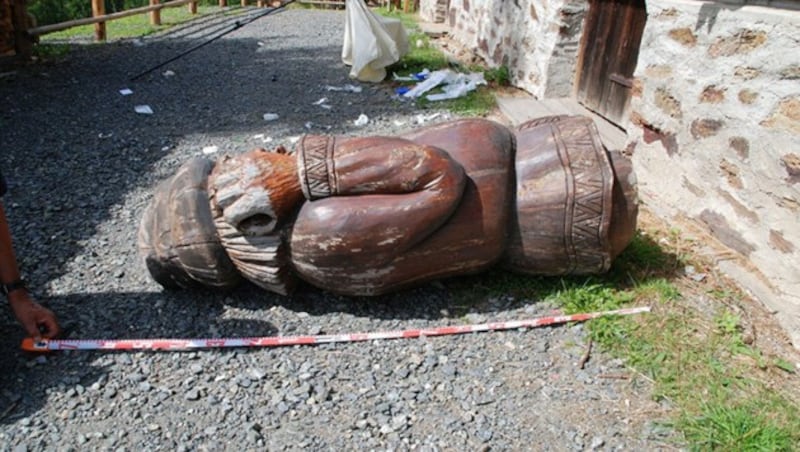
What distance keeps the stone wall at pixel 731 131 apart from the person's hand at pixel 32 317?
9.87 feet

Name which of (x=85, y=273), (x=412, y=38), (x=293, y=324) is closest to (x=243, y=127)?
(x=85, y=273)

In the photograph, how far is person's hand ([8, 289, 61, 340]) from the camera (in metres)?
2.39

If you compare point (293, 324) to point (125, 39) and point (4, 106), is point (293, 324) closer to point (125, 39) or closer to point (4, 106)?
point (4, 106)

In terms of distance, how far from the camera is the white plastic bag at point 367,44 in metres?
6.64

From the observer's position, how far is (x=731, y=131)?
2.93 m

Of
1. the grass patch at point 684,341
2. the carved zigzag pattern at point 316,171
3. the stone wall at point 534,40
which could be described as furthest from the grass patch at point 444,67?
the carved zigzag pattern at point 316,171

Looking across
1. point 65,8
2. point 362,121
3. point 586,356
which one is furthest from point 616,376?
point 65,8

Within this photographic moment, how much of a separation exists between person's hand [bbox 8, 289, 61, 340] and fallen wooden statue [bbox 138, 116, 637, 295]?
0.44 m

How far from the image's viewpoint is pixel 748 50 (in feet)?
9.20

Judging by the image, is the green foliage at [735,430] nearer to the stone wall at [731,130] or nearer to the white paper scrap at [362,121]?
the stone wall at [731,130]

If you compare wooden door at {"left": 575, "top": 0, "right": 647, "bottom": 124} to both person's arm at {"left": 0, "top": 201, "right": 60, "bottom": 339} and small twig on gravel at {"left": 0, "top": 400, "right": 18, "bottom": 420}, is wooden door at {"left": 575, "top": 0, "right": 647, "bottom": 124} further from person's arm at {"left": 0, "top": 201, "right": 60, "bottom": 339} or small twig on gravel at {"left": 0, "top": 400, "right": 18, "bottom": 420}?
small twig on gravel at {"left": 0, "top": 400, "right": 18, "bottom": 420}

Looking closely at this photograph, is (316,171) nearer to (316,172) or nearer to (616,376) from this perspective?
(316,172)

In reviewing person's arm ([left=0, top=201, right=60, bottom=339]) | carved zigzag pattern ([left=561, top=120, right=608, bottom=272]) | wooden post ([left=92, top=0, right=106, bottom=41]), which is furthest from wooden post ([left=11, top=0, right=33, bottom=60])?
carved zigzag pattern ([left=561, top=120, right=608, bottom=272])

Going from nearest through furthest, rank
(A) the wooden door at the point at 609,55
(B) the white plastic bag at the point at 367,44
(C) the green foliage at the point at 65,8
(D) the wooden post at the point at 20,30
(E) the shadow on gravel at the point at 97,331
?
(E) the shadow on gravel at the point at 97,331 < (A) the wooden door at the point at 609,55 < (B) the white plastic bag at the point at 367,44 < (D) the wooden post at the point at 20,30 < (C) the green foliage at the point at 65,8
